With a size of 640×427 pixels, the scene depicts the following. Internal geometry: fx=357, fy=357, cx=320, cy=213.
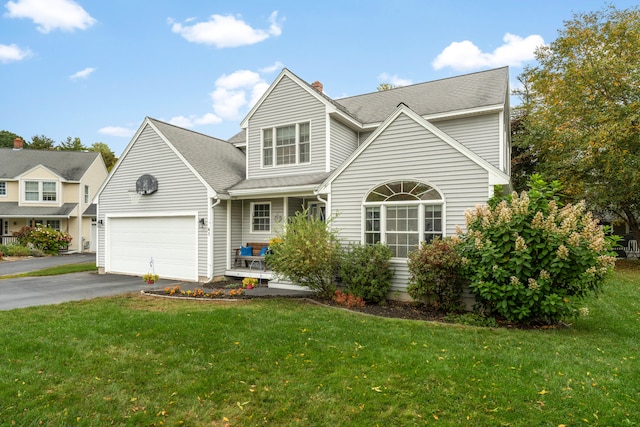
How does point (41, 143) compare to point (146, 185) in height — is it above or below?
above

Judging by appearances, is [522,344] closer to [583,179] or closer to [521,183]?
[583,179]

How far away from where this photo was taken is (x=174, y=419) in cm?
370

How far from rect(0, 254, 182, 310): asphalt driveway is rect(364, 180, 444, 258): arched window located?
679cm

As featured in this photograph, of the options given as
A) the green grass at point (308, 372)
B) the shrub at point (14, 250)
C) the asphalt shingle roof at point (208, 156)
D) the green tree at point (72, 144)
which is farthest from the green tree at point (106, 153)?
the green grass at point (308, 372)

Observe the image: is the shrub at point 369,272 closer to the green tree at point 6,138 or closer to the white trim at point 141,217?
the white trim at point 141,217

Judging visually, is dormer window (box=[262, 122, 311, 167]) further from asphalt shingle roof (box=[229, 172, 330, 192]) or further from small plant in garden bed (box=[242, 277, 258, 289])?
small plant in garden bed (box=[242, 277, 258, 289])

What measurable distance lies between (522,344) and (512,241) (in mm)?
1983

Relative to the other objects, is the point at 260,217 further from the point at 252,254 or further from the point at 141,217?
the point at 141,217

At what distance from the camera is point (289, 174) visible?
1348 cm

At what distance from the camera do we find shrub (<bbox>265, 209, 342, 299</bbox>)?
895 centimetres

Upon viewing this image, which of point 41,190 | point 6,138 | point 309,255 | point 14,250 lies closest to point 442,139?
point 309,255

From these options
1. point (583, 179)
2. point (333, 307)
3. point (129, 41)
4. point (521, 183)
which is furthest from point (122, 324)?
point (521, 183)

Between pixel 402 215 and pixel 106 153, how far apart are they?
161ft

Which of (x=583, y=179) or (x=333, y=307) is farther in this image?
(x=583, y=179)
